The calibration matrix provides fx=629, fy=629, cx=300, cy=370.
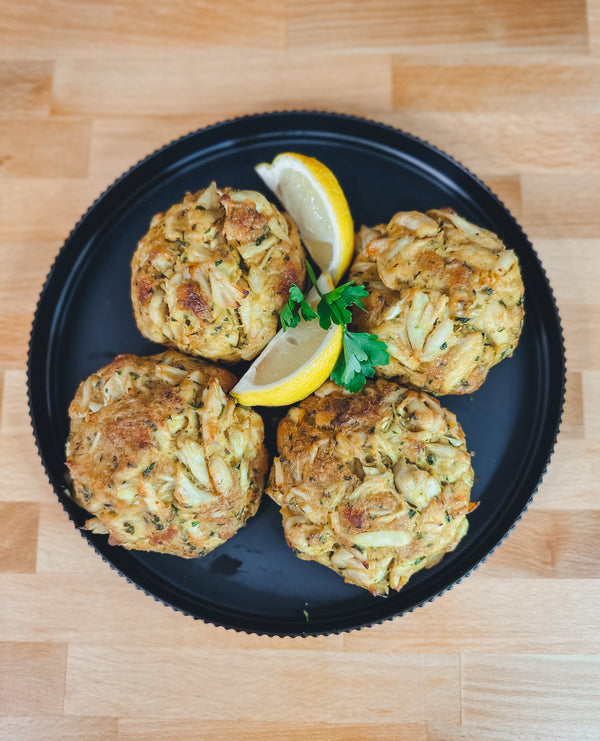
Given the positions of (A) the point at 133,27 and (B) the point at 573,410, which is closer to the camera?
(B) the point at 573,410

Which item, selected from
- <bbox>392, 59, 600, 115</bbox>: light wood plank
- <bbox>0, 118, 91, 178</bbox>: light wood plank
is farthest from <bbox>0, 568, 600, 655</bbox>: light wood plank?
<bbox>392, 59, 600, 115</bbox>: light wood plank

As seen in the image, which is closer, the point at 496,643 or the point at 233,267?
the point at 233,267

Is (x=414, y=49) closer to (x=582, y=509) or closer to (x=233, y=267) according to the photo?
(x=233, y=267)

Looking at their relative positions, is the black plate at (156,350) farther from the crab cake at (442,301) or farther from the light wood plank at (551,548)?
the crab cake at (442,301)

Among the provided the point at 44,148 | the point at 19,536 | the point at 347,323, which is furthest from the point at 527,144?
the point at 19,536

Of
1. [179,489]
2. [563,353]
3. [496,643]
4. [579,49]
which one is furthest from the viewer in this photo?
[579,49]

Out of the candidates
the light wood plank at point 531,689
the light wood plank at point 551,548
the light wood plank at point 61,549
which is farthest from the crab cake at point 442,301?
the light wood plank at point 61,549

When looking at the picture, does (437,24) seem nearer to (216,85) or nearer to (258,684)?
(216,85)

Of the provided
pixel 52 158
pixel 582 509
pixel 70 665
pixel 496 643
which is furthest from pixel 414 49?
pixel 70 665
